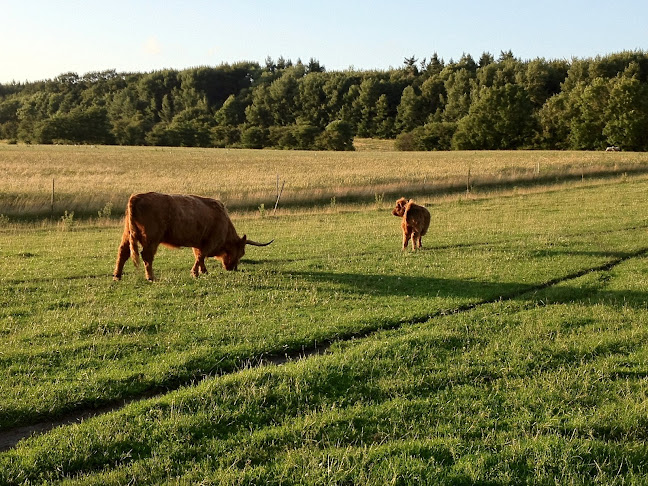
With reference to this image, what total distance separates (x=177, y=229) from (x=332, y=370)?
596 centimetres

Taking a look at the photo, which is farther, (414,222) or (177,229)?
(414,222)

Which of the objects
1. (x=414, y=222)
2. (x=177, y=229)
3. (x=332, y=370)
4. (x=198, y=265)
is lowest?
(x=332, y=370)

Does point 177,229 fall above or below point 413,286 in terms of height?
above

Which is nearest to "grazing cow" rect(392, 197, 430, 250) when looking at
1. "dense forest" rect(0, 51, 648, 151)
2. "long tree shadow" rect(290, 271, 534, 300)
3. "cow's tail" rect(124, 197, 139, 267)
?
"long tree shadow" rect(290, 271, 534, 300)

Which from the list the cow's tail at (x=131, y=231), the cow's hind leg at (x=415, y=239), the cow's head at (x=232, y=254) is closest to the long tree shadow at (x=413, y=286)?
the cow's head at (x=232, y=254)

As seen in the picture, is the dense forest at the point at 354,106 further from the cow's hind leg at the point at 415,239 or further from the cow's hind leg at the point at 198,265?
the cow's hind leg at the point at 198,265

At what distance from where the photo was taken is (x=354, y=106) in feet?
339

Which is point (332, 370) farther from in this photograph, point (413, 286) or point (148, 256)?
point (148, 256)

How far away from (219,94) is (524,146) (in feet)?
220

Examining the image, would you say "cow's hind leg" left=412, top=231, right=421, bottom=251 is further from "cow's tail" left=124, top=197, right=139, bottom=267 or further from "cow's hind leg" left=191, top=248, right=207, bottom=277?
"cow's tail" left=124, top=197, right=139, bottom=267

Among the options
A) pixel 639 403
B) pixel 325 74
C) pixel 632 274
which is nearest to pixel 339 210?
pixel 632 274

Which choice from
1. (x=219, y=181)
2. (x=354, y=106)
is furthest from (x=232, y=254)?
(x=354, y=106)

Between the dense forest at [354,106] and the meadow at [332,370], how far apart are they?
2608 inches

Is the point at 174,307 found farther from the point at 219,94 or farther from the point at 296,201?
the point at 219,94
